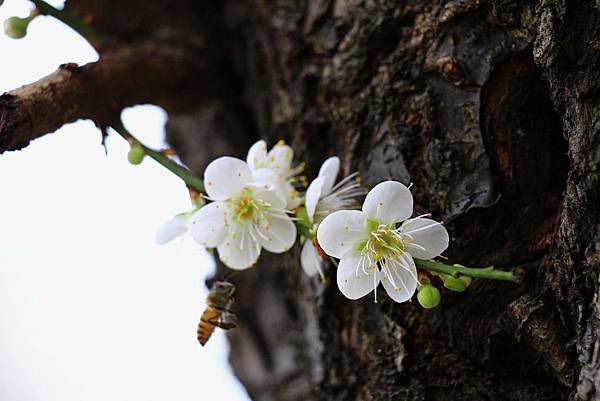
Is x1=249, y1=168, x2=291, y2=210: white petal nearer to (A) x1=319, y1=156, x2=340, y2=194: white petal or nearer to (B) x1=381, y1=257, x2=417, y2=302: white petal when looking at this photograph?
(A) x1=319, y1=156, x2=340, y2=194: white petal

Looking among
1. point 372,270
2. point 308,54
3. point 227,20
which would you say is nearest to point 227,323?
point 372,270

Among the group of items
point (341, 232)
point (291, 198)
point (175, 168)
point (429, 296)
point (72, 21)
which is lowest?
point (429, 296)

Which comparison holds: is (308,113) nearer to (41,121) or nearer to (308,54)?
(308,54)

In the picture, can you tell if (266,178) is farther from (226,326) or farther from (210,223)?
(226,326)

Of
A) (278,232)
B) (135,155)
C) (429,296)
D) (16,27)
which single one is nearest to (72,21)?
(16,27)

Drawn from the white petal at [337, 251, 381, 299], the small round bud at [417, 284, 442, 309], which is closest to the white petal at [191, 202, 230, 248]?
the white petal at [337, 251, 381, 299]
